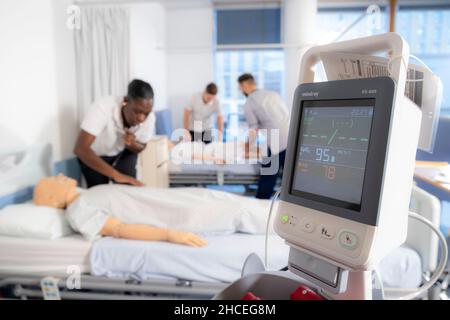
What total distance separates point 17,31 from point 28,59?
10 cm

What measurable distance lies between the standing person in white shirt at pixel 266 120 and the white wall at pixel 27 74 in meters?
0.79

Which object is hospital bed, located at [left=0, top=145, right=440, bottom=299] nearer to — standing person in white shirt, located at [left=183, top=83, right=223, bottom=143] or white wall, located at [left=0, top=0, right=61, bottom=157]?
white wall, located at [left=0, top=0, right=61, bottom=157]

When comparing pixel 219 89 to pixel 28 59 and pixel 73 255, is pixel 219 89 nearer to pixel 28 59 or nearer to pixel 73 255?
pixel 28 59

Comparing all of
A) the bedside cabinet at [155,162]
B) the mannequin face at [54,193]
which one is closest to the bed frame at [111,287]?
the mannequin face at [54,193]

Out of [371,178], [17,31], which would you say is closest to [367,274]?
[371,178]

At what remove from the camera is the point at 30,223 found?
113 cm

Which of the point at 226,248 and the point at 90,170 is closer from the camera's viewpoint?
the point at 226,248

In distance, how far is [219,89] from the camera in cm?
216

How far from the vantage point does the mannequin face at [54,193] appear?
1222mm

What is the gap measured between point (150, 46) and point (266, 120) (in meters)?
1.33

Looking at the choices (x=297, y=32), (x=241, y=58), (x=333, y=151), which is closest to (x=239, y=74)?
(x=241, y=58)

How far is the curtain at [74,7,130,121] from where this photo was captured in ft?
4.84

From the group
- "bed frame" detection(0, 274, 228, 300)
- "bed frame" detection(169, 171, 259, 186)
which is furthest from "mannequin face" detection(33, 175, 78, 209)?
"bed frame" detection(169, 171, 259, 186)
